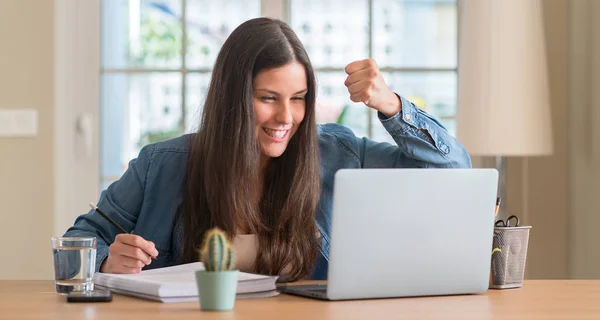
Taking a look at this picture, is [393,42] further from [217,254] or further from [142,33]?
[217,254]

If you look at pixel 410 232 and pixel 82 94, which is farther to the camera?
pixel 82 94

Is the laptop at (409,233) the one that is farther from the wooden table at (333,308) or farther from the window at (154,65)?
the window at (154,65)

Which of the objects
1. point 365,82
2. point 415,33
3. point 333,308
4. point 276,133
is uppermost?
point 415,33

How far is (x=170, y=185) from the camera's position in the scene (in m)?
2.08

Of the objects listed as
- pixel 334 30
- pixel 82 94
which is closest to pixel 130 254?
pixel 82 94

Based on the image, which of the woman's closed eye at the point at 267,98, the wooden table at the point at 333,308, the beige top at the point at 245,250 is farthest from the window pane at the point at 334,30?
the wooden table at the point at 333,308

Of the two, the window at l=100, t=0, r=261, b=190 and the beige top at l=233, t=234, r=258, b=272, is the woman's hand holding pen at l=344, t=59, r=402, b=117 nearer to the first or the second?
the beige top at l=233, t=234, r=258, b=272

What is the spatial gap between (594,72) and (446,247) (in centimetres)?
174

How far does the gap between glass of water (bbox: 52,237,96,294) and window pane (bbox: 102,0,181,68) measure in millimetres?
1935

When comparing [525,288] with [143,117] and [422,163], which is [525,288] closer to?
[422,163]

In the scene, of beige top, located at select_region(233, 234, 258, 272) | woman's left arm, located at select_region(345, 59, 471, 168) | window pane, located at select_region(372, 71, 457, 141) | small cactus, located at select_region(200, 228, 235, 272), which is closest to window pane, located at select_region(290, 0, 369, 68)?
window pane, located at select_region(372, 71, 457, 141)

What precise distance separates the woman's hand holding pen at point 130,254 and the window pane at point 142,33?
181 cm

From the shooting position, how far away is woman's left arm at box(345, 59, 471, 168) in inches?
75.6

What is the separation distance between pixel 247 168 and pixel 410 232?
Result: 66 cm
